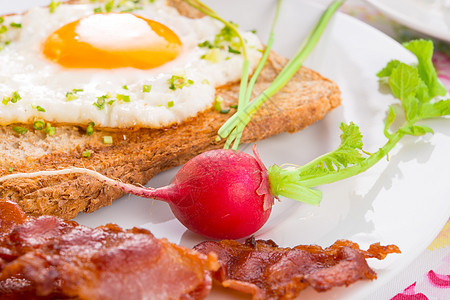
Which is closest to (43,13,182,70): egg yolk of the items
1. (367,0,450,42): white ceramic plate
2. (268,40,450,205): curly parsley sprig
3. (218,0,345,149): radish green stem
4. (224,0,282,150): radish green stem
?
(224,0,282,150): radish green stem

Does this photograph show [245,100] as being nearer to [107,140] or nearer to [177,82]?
[177,82]

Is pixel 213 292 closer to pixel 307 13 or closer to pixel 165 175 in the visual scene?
pixel 165 175

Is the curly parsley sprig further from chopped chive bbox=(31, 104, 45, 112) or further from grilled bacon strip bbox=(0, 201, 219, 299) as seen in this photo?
chopped chive bbox=(31, 104, 45, 112)

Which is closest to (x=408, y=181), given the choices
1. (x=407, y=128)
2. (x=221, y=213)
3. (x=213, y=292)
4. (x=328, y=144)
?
(x=407, y=128)

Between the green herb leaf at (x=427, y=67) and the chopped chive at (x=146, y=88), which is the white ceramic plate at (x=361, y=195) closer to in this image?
the green herb leaf at (x=427, y=67)

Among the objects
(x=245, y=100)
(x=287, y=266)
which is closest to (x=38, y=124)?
(x=245, y=100)

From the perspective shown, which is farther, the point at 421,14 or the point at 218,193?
the point at 421,14
